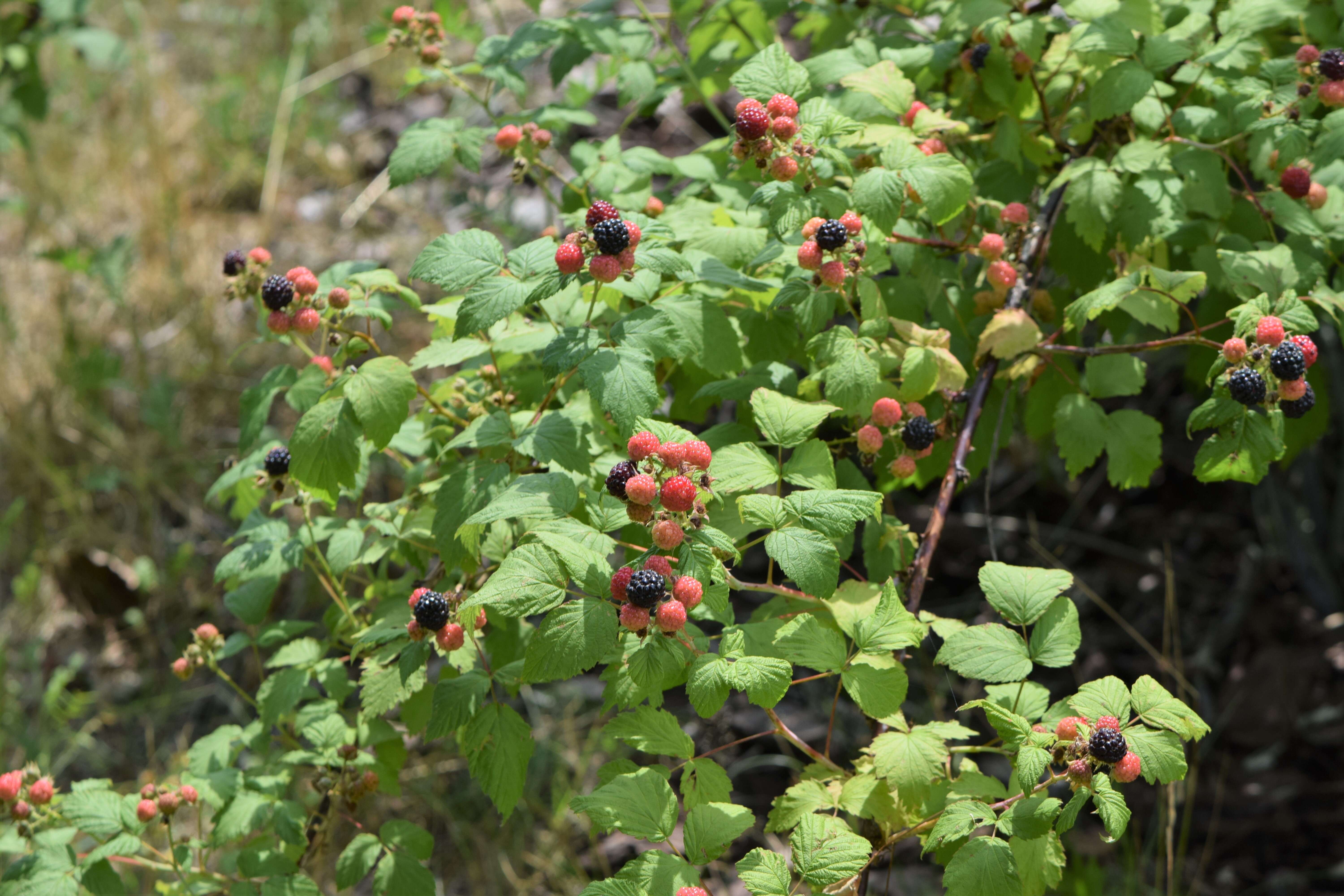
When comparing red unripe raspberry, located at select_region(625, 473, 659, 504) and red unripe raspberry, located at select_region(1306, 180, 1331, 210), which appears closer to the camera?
red unripe raspberry, located at select_region(625, 473, 659, 504)

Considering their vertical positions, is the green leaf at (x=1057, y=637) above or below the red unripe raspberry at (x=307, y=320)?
below

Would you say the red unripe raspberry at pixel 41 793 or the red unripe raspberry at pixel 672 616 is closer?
the red unripe raspberry at pixel 672 616

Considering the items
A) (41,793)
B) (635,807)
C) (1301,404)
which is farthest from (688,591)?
(41,793)

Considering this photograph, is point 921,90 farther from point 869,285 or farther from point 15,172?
point 15,172

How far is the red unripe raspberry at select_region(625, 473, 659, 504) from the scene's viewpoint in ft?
3.62

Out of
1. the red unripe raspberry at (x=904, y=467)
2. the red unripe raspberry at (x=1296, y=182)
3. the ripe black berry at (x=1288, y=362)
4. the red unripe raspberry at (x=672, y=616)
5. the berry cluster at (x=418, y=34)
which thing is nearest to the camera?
the red unripe raspberry at (x=672, y=616)

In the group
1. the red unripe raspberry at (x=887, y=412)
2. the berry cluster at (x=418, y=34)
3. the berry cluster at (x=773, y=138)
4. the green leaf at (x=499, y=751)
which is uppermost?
the berry cluster at (x=418, y=34)

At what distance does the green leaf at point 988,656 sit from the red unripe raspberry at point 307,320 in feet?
3.22

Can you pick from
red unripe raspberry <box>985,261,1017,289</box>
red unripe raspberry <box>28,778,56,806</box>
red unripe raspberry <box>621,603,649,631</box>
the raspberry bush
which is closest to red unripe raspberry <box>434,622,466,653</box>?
the raspberry bush

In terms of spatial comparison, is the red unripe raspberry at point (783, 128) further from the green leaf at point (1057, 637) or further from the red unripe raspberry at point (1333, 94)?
the red unripe raspberry at point (1333, 94)

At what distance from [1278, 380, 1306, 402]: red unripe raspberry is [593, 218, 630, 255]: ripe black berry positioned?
88cm

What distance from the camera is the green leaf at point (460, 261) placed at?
1.36m

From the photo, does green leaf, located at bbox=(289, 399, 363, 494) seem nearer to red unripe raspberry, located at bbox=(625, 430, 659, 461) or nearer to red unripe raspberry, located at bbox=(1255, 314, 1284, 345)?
red unripe raspberry, located at bbox=(625, 430, 659, 461)

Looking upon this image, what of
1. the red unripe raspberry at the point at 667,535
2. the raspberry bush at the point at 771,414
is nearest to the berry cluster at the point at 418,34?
the raspberry bush at the point at 771,414
